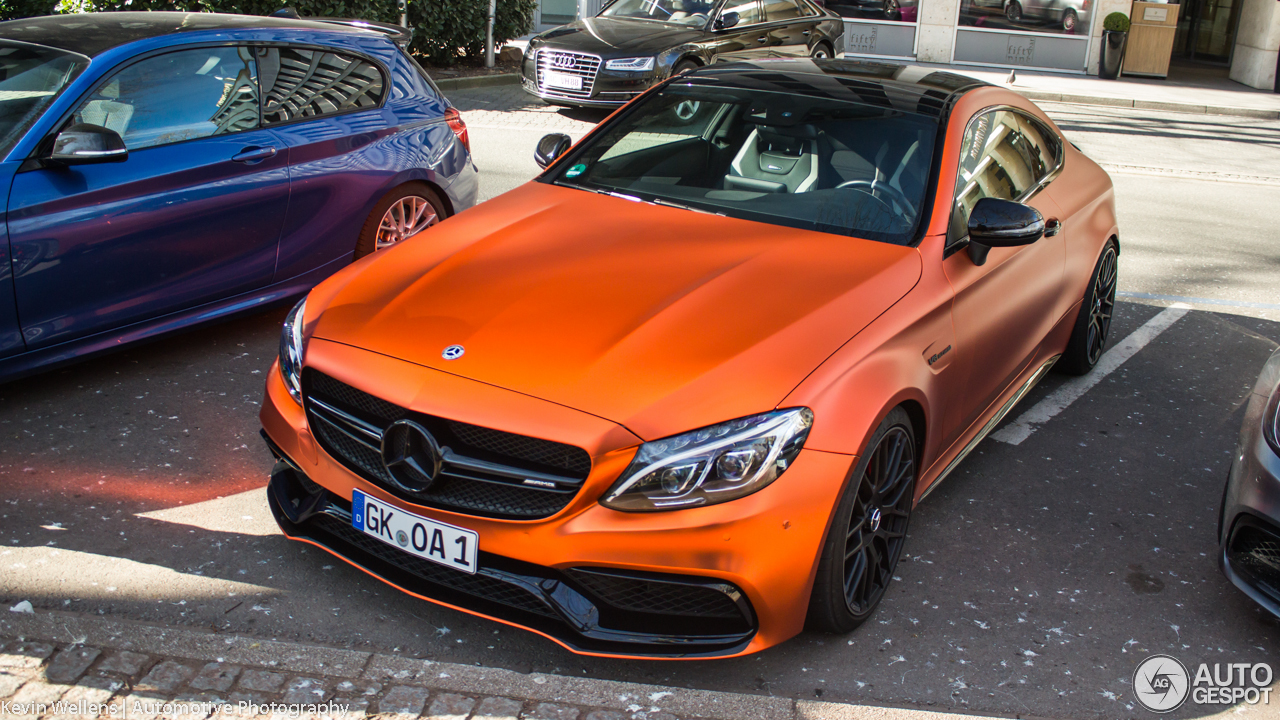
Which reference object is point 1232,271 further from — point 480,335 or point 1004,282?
point 480,335

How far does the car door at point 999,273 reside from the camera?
12.1ft

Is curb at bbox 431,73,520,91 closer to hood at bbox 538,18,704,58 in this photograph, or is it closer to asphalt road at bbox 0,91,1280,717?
hood at bbox 538,18,704,58

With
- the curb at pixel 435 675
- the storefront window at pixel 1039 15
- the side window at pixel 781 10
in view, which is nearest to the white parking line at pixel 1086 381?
the curb at pixel 435 675

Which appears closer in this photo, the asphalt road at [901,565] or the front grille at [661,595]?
the front grille at [661,595]

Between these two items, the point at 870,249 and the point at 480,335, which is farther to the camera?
the point at 870,249

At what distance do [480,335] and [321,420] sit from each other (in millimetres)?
544

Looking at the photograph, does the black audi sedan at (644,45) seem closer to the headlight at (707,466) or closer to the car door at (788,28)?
the car door at (788,28)

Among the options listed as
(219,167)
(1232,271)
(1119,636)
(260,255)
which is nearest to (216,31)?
(219,167)

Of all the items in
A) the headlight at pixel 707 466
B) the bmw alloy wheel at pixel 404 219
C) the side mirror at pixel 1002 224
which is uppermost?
the side mirror at pixel 1002 224

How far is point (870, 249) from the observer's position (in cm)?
356

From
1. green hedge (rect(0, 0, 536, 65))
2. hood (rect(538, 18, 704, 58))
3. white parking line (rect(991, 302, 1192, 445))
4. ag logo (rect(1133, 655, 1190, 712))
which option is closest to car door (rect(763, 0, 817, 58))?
hood (rect(538, 18, 704, 58))

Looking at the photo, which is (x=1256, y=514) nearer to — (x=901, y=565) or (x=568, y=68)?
(x=901, y=565)

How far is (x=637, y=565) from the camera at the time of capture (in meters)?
2.64

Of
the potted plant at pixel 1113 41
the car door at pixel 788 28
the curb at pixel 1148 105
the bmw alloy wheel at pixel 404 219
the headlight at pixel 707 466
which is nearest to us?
the headlight at pixel 707 466
